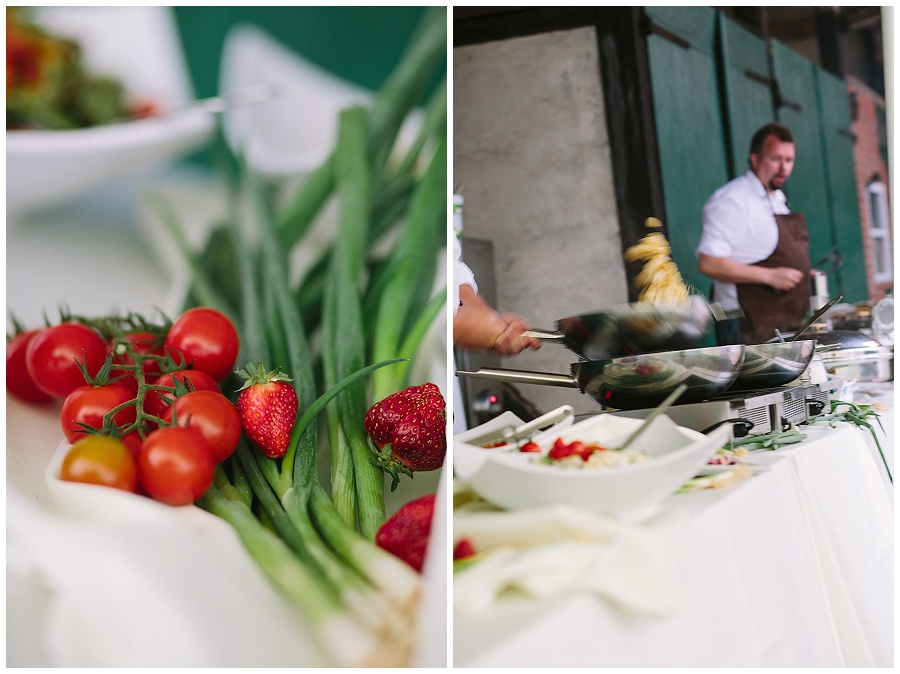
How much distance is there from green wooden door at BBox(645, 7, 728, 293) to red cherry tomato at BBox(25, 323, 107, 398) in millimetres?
1056

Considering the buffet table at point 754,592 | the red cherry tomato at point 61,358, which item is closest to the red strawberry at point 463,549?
the buffet table at point 754,592

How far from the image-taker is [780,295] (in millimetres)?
1362

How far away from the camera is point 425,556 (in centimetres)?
98

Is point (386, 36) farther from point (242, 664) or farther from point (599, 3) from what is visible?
point (242, 664)

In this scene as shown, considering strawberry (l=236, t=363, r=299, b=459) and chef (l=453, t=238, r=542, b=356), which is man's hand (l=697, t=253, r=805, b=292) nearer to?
chef (l=453, t=238, r=542, b=356)

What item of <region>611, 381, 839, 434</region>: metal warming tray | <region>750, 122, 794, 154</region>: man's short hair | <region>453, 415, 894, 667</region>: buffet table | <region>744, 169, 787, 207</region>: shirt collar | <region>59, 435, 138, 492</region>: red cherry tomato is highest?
<region>750, 122, 794, 154</region>: man's short hair

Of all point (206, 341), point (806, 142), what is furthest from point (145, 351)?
point (806, 142)

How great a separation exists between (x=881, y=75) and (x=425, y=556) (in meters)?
1.14

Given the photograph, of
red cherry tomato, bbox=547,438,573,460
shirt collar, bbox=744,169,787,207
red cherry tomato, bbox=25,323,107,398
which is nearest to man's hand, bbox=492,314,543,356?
red cherry tomato, bbox=547,438,573,460

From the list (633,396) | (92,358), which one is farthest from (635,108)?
(92,358)

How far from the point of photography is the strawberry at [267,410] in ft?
3.59

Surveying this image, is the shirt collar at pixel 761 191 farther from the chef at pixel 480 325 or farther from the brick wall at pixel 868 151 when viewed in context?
the chef at pixel 480 325

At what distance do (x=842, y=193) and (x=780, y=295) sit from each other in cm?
22

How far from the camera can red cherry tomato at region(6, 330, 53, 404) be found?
48.9 inches
